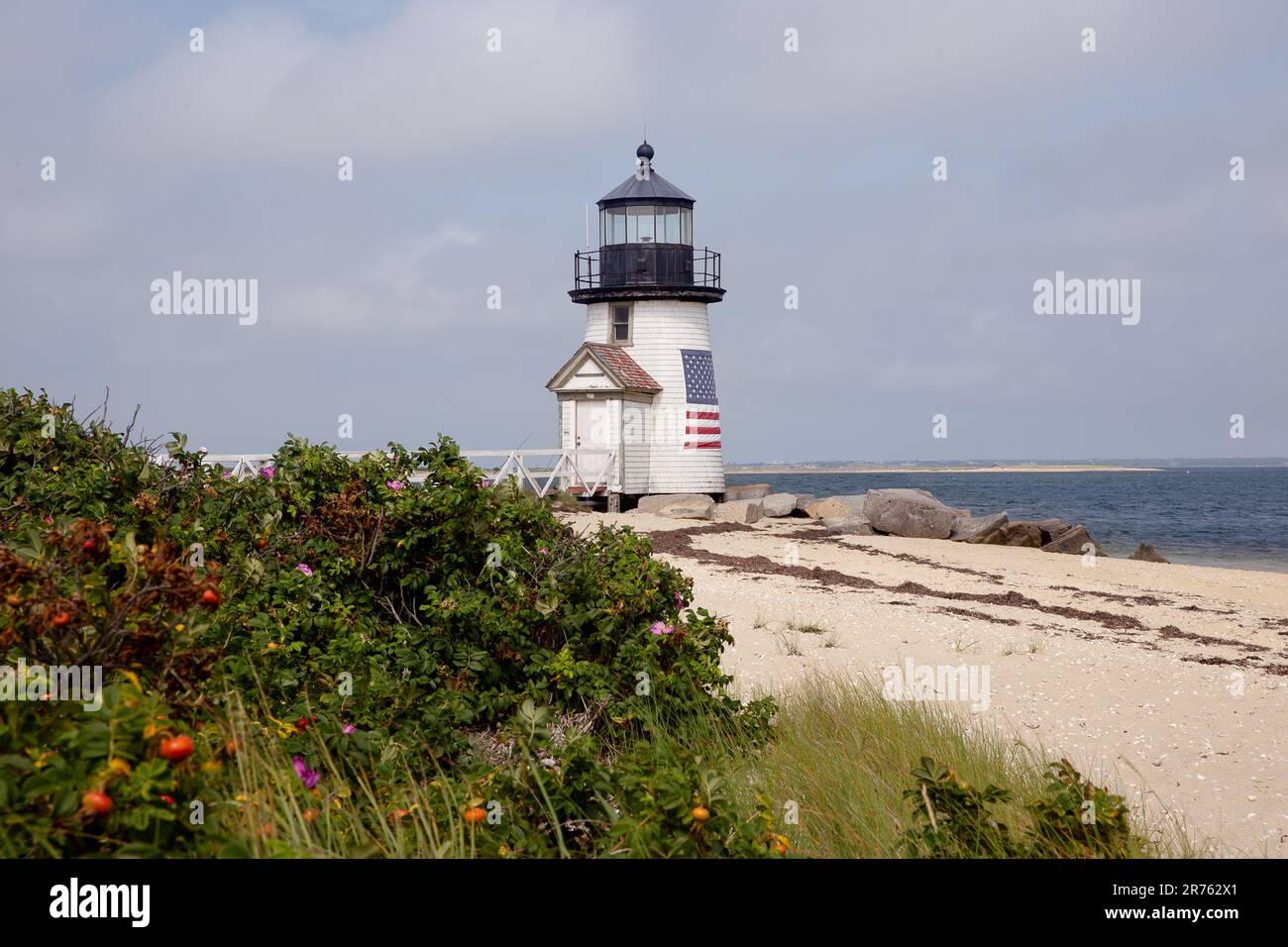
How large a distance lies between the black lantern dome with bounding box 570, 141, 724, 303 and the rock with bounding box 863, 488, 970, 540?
7.41 meters

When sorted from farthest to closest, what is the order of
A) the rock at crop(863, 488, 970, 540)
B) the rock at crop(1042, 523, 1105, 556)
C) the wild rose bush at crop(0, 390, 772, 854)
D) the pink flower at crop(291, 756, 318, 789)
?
the rock at crop(863, 488, 970, 540) < the rock at crop(1042, 523, 1105, 556) < the wild rose bush at crop(0, 390, 772, 854) < the pink flower at crop(291, 756, 318, 789)

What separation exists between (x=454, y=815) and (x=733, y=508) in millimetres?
25023

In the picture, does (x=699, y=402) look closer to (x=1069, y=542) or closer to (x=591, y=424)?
(x=591, y=424)

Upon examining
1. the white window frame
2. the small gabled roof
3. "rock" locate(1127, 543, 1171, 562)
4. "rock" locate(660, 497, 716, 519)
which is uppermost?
the white window frame

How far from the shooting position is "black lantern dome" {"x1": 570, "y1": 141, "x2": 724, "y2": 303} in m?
29.2

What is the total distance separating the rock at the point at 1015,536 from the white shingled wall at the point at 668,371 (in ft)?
26.4

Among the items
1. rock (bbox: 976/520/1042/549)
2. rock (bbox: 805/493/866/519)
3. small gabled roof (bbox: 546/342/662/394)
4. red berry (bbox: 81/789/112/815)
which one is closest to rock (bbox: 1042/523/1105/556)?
rock (bbox: 976/520/1042/549)

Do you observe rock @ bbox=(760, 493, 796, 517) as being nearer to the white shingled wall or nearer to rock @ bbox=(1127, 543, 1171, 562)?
the white shingled wall

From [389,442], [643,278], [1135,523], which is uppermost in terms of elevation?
[643,278]

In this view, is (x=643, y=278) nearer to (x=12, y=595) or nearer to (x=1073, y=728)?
(x=1073, y=728)

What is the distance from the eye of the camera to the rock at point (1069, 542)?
27.7 metres
